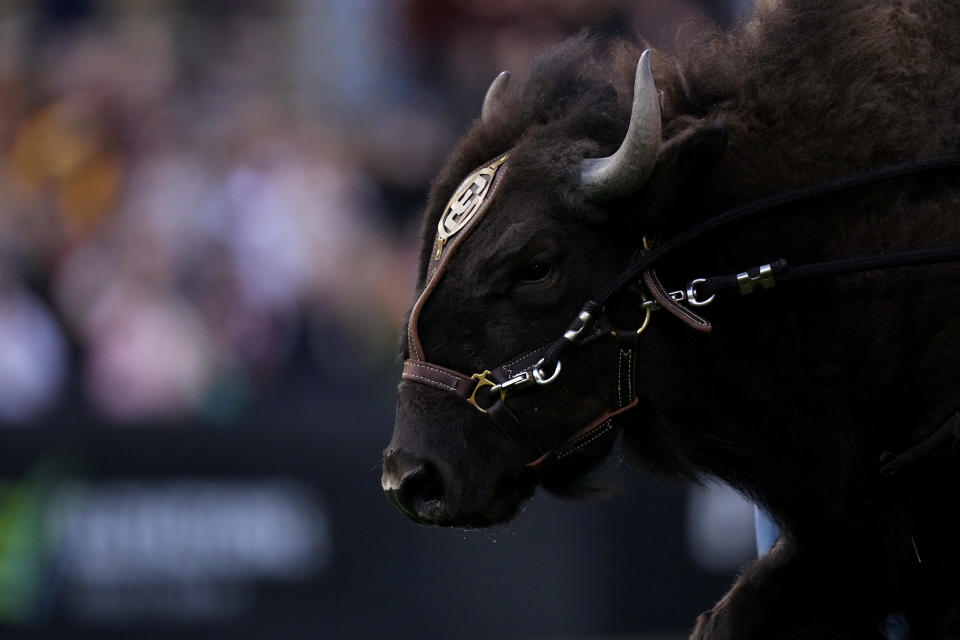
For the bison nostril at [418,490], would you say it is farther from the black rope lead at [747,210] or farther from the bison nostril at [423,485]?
the black rope lead at [747,210]

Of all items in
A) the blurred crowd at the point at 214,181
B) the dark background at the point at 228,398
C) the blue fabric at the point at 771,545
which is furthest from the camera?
the blurred crowd at the point at 214,181

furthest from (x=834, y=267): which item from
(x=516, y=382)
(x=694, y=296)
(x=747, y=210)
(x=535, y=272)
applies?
(x=516, y=382)

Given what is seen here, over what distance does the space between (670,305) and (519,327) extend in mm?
454

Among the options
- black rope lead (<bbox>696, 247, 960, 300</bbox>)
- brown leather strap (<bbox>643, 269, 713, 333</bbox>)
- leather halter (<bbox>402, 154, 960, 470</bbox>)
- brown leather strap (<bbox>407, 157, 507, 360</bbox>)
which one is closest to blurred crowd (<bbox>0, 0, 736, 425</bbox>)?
brown leather strap (<bbox>407, 157, 507, 360</bbox>)

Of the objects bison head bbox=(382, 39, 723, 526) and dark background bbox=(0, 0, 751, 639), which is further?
dark background bbox=(0, 0, 751, 639)

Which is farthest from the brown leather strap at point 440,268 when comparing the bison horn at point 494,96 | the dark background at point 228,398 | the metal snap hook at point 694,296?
the dark background at point 228,398

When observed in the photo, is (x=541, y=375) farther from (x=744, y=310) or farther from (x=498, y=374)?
(x=744, y=310)

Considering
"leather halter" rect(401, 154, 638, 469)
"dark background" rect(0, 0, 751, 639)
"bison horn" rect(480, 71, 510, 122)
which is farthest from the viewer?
"dark background" rect(0, 0, 751, 639)

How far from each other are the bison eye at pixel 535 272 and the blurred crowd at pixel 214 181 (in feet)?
16.2

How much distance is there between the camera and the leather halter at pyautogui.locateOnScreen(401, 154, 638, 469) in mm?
4184

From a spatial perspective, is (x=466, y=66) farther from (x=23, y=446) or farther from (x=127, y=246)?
(x=23, y=446)

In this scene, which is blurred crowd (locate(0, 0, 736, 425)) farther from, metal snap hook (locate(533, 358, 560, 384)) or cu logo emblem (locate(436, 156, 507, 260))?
metal snap hook (locate(533, 358, 560, 384))

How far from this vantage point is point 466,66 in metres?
12.2

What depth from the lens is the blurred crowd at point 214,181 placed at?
30.2 feet
